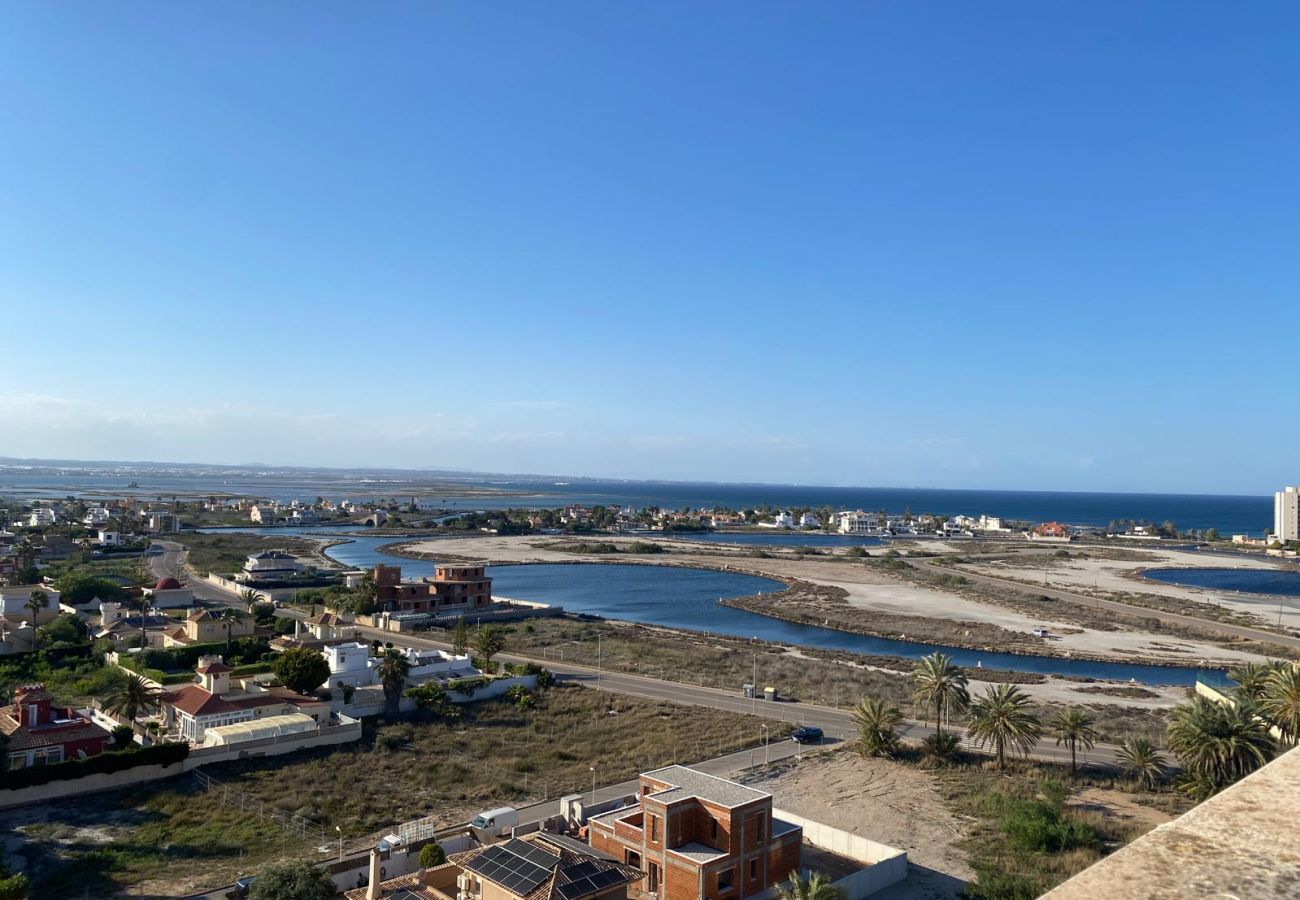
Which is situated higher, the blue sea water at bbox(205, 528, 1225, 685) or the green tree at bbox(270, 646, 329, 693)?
the green tree at bbox(270, 646, 329, 693)

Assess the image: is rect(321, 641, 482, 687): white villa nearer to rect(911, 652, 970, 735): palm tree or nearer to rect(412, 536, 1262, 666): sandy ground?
rect(911, 652, 970, 735): palm tree

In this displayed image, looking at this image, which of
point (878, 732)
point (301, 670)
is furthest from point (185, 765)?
point (878, 732)

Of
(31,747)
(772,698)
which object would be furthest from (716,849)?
(31,747)

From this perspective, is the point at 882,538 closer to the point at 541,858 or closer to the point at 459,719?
the point at 459,719

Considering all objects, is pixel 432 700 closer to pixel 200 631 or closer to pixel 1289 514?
pixel 200 631

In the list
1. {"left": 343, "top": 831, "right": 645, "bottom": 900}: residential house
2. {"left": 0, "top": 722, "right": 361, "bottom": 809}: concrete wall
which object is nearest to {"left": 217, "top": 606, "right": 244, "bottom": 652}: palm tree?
{"left": 0, "top": 722, "right": 361, "bottom": 809}: concrete wall
